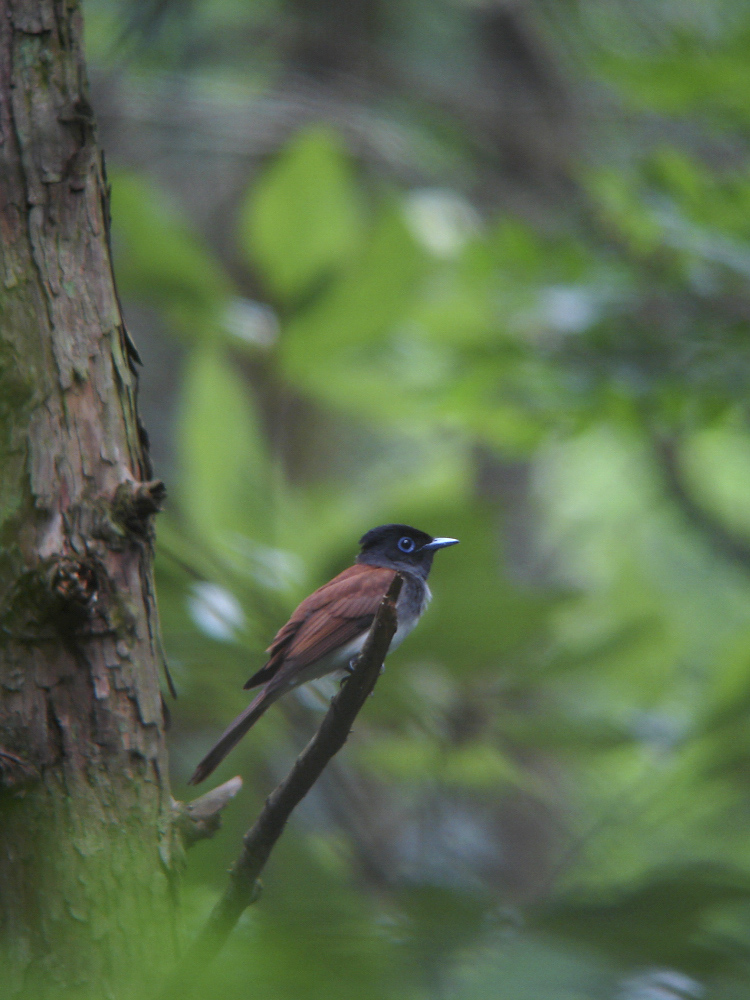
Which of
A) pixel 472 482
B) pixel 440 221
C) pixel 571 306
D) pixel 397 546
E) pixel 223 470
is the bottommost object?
pixel 397 546

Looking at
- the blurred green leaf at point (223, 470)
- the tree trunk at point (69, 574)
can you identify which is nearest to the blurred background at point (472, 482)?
the blurred green leaf at point (223, 470)

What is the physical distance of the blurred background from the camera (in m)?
1.21

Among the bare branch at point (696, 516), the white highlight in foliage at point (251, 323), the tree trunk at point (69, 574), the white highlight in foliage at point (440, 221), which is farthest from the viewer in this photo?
the bare branch at point (696, 516)

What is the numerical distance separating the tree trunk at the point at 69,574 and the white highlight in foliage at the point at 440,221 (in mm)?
2335

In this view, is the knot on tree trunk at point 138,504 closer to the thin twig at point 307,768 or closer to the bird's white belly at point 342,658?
the bird's white belly at point 342,658

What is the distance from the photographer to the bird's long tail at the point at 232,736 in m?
1.38

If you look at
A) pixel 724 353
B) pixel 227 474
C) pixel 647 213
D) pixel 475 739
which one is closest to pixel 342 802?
pixel 475 739

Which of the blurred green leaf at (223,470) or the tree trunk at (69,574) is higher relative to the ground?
the blurred green leaf at (223,470)

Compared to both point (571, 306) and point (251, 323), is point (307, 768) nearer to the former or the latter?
point (251, 323)

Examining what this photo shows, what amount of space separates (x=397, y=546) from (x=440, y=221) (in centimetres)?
403

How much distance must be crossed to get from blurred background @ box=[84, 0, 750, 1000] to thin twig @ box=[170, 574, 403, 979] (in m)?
0.07

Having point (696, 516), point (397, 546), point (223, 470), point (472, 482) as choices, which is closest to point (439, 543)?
point (397, 546)

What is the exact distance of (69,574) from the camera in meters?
1.52

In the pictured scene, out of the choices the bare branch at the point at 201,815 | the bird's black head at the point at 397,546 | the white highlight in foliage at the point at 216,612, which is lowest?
the bare branch at the point at 201,815
